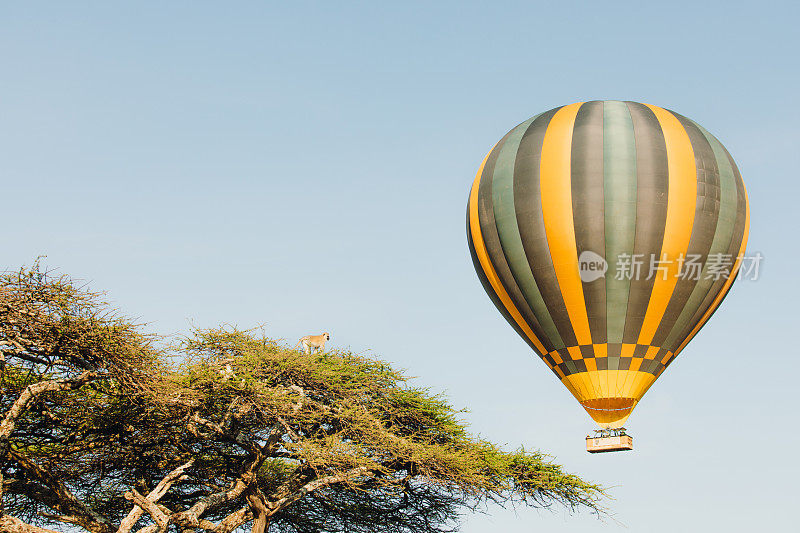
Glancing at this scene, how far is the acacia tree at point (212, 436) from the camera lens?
78.3 ft

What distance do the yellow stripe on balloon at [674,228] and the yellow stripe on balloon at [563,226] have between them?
2.07 meters

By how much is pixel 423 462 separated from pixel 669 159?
12.1 meters

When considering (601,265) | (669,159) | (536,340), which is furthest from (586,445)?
(669,159)

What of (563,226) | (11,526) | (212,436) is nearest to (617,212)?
(563,226)

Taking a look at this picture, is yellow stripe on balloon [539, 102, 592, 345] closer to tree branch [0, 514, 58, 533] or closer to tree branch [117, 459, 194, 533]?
tree branch [117, 459, 194, 533]

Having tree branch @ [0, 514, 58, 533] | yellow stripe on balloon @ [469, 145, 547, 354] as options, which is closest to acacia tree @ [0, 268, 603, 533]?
tree branch @ [0, 514, 58, 533]

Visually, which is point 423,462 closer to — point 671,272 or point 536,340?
point 536,340

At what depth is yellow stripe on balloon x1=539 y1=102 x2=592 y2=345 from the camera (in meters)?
28.6

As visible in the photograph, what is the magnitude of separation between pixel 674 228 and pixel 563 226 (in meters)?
3.37

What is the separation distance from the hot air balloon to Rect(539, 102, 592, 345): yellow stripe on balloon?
3cm

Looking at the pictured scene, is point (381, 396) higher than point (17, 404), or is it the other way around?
point (381, 396)

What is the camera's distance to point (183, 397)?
26.2m

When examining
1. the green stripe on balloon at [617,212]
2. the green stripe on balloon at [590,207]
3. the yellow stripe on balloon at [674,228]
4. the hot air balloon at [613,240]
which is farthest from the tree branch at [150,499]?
the yellow stripe on balloon at [674,228]

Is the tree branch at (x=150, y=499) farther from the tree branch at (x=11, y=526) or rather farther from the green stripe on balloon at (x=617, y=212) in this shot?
the green stripe on balloon at (x=617, y=212)
